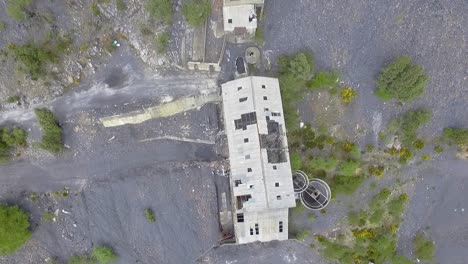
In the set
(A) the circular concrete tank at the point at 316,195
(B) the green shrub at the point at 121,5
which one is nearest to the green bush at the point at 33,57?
(B) the green shrub at the point at 121,5

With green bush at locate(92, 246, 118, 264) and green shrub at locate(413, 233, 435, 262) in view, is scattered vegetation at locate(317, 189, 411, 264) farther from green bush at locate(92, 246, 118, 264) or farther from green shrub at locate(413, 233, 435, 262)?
green bush at locate(92, 246, 118, 264)

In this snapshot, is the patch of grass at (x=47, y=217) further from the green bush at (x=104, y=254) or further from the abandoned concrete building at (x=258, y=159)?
the abandoned concrete building at (x=258, y=159)

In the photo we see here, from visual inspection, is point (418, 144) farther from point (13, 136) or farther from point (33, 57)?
point (13, 136)

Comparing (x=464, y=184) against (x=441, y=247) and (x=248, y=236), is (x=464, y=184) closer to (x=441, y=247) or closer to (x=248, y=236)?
(x=441, y=247)

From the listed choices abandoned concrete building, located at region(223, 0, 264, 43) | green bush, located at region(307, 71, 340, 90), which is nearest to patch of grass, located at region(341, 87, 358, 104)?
green bush, located at region(307, 71, 340, 90)

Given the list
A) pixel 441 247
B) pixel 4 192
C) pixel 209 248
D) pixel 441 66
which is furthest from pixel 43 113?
pixel 441 247

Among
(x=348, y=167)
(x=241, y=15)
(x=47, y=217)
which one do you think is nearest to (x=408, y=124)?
(x=348, y=167)
